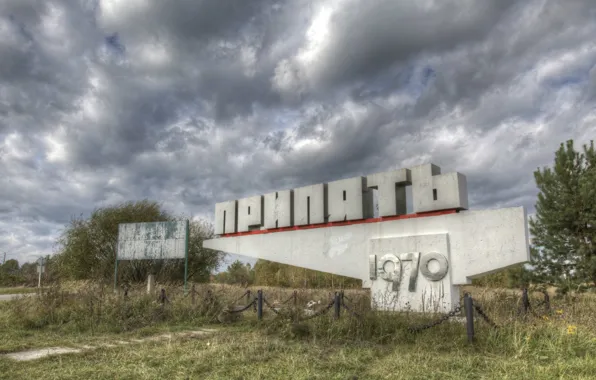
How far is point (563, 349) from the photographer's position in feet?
23.2

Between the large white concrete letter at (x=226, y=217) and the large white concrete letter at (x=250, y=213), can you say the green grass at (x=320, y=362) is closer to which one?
the large white concrete letter at (x=250, y=213)

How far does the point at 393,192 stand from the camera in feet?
42.6

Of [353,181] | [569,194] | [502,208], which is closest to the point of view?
[502,208]

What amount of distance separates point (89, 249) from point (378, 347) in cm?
2372

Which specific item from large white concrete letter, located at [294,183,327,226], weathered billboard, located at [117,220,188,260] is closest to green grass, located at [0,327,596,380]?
large white concrete letter, located at [294,183,327,226]

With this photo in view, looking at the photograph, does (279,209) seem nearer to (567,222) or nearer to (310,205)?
(310,205)

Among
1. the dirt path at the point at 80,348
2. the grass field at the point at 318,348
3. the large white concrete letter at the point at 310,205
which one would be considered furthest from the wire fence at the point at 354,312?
the large white concrete letter at the point at 310,205

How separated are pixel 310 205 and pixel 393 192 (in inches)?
123

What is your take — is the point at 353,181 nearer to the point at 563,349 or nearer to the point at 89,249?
the point at 563,349

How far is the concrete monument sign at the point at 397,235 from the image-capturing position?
1123cm

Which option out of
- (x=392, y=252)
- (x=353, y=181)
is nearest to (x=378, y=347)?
(x=392, y=252)

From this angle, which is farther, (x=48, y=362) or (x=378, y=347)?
(x=378, y=347)

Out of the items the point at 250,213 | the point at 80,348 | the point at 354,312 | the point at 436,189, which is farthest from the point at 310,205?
the point at 80,348

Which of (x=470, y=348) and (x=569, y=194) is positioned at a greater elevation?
(x=569, y=194)
